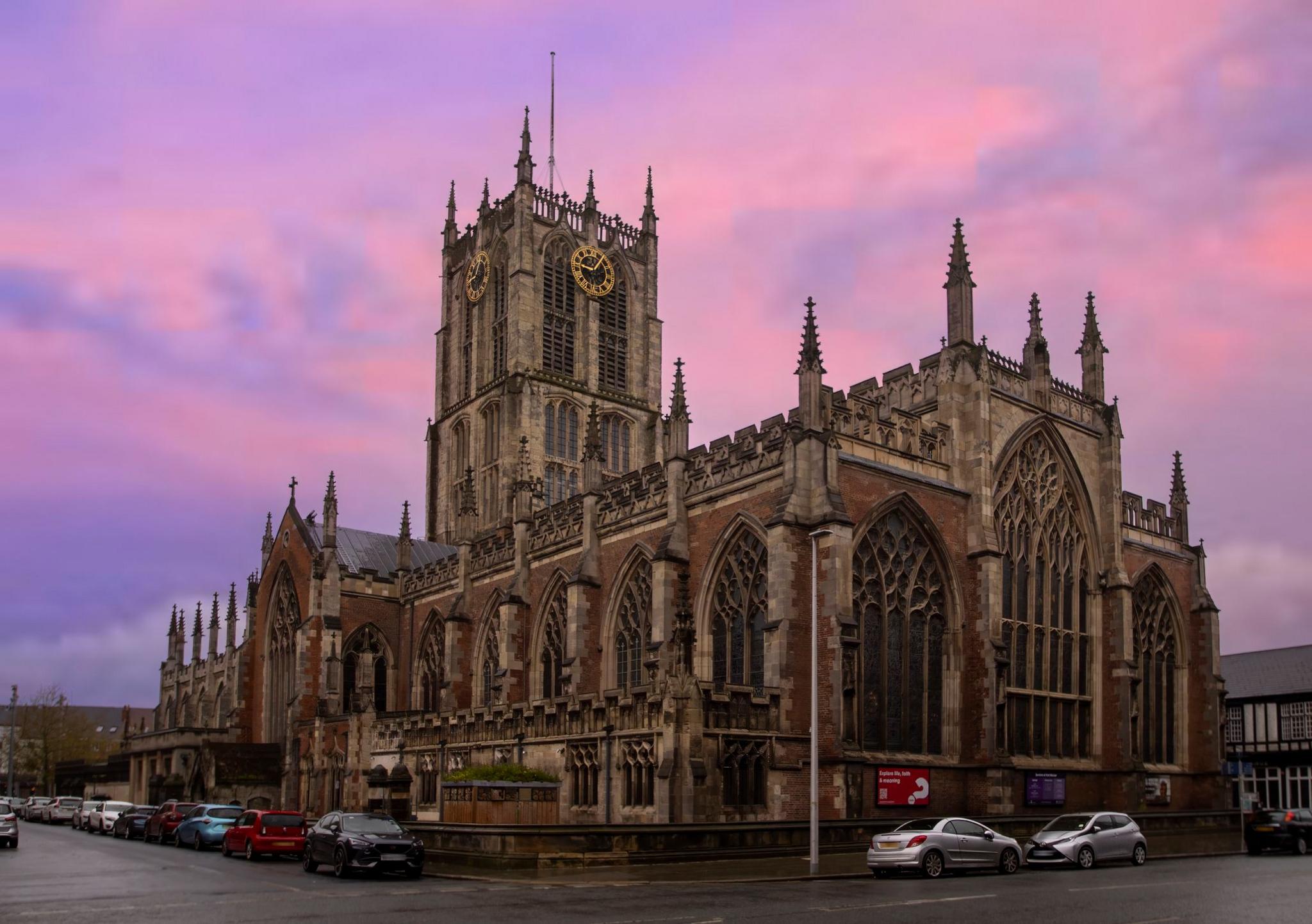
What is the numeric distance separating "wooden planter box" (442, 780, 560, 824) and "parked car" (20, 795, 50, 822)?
43.1 metres

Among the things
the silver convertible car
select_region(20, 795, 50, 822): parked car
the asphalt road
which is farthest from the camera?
select_region(20, 795, 50, 822): parked car

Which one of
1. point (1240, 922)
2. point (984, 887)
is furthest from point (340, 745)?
point (1240, 922)

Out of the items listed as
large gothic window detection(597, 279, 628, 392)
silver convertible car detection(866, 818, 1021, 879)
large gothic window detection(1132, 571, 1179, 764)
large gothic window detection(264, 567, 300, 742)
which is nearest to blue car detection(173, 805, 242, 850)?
silver convertible car detection(866, 818, 1021, 879)

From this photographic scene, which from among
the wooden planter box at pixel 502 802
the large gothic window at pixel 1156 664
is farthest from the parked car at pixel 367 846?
the large gothic window at pixel 1156 664

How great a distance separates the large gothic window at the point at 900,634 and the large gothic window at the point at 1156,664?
10.3 metres

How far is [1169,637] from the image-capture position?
4728 cm

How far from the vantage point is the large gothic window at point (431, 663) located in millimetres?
57906

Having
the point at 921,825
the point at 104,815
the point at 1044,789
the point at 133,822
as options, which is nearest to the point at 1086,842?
the point at 921,825

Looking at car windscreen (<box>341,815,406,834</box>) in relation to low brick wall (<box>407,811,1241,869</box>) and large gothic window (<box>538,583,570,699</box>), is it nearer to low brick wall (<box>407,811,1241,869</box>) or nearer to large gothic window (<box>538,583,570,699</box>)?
low brick wall (<box>407,811,1241,869</box>)

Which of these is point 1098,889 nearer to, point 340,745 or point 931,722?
point 931,722

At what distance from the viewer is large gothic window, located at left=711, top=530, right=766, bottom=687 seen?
3741 cm

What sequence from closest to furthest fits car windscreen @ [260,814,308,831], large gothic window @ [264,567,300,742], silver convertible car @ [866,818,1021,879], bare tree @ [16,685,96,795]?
silver convertible car @ [866,818,1021,879], car windscreen @ [260,814,308,831], large gothic window @ [264,567,300,742], bare tree @ [16,685,96,795]

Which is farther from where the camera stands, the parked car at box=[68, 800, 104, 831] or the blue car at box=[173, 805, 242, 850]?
the parked car at box=[68, 800, 104, 831]

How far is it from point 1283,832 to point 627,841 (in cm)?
1968
